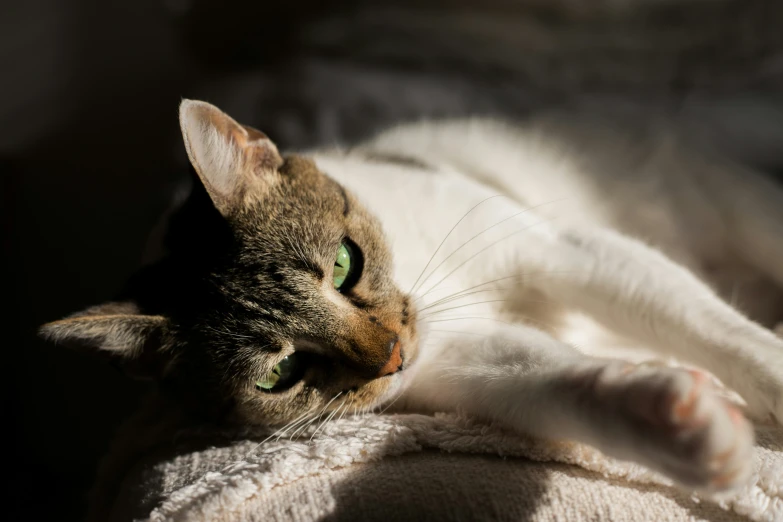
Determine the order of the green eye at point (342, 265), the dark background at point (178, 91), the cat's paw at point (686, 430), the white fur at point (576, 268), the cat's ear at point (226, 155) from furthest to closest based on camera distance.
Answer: the dark background at point (178, 91) → the green eye at point (342, 265) → the cat's ear at point (226, 155) → the white fur at point (576, 268) → the cat's paw at point (686, 430)

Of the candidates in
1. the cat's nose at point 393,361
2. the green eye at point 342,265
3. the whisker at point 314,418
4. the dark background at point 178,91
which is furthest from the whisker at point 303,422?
the dark background at point 178,91

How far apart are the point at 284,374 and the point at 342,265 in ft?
0.88

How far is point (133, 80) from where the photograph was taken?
2.30 meters

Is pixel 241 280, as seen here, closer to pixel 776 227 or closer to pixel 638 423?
pixel 638 423

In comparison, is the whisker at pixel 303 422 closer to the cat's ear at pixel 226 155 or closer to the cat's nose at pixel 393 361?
the cat's nose at pixel 393 361

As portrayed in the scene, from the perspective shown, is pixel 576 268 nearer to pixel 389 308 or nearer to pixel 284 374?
pixel 389 308

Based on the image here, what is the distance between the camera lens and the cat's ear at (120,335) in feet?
3.80

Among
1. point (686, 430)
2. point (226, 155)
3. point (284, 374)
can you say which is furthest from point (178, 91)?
point (686, 430)

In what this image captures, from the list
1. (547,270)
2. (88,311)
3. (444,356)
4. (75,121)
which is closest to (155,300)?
(88,311)

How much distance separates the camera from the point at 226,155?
1250 millimetres

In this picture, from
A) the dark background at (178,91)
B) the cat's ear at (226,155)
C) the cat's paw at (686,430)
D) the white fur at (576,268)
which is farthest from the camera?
the dark background at (178,91)

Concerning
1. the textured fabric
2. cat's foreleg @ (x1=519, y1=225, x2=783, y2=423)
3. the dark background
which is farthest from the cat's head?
the dark background

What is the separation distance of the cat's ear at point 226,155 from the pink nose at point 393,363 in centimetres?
46

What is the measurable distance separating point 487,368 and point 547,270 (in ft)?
1.12
